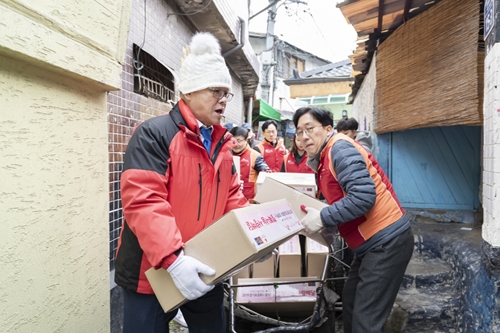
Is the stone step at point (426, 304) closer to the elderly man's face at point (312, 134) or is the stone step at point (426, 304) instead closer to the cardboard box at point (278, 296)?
the cardboard box at point (278, 296)

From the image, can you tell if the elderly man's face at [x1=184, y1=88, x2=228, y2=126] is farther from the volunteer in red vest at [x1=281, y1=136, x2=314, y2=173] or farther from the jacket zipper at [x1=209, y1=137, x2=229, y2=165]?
the volunteer in red vest at [x1=281, y1=136, x2=314, y2=173]

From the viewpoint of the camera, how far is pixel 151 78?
4.82 metres

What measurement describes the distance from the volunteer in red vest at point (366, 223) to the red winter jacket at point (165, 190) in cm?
78

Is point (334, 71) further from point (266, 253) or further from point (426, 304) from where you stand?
point (266, 253)

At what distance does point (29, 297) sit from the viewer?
5.53 ft

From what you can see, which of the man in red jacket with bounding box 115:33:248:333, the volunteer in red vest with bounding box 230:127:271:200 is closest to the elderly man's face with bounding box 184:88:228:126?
the man in red jacket with bounding box 115:33:248:333

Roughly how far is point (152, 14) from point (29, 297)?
4031mm

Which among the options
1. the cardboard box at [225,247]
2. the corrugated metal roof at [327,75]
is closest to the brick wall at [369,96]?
the cardboard box at [225,247]

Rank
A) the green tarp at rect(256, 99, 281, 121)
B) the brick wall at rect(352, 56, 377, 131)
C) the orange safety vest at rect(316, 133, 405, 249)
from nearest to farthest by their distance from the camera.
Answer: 1. the orange safety vest at rect(316, 133, 405, 249)
2. the brick wall at rect(352, 56, 377, 131)
3. the green tarp at rect(256, 99, 281, 121)

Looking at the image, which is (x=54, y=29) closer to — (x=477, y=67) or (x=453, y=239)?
(x=477, y=67)

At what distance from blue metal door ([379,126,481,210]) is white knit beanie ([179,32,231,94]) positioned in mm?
4131

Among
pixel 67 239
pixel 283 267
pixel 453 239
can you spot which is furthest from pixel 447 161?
pixel 67 239

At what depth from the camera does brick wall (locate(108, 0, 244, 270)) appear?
11.8ft

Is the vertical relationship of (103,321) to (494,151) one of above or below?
below
